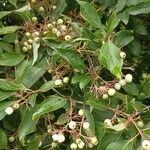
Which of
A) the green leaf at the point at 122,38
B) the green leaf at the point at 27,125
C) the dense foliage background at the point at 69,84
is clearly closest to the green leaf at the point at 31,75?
the dense foliage background at the point at 69,84

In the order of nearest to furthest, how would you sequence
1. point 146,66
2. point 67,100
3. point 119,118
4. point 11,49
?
point 119,118 → point 67,100 → point 11,49 → point 146,66

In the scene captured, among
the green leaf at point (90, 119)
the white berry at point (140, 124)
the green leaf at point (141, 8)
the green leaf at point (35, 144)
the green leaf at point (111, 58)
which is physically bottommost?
the green leaf at point (35, 144)

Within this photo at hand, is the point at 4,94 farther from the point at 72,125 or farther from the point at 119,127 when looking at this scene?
the point at 119,127

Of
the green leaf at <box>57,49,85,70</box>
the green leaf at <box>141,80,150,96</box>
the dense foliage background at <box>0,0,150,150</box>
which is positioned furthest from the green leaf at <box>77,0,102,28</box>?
the green leaf at <box>141,80,150,96</box>

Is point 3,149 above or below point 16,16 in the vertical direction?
below

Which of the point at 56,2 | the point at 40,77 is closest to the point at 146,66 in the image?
the point at 56,2

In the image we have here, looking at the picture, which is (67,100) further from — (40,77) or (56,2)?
(56,2)

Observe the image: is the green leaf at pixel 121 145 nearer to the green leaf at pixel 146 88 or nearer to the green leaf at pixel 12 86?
the green leaf at pixel 12 86

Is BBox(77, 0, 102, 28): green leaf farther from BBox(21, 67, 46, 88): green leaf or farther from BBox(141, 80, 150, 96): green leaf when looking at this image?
BBox(141, 80, 150, 96): green leaf
